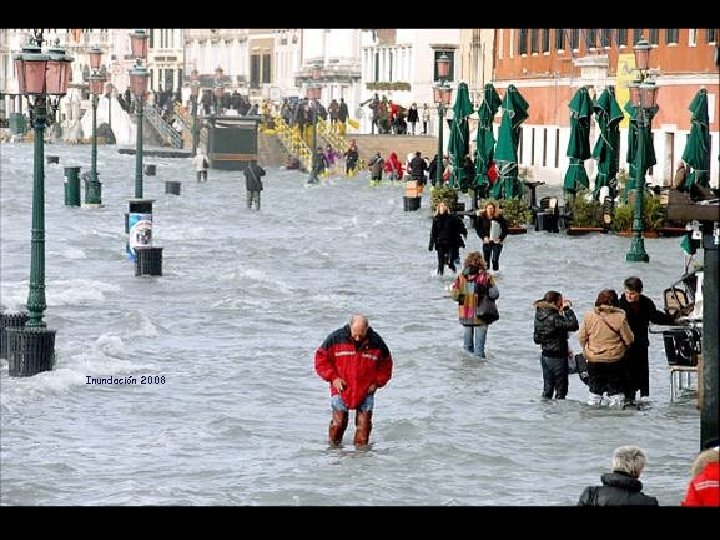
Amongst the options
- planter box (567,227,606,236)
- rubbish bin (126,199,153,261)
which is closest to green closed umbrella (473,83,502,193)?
planter box (567,227,606,236)

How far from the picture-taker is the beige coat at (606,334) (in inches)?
690

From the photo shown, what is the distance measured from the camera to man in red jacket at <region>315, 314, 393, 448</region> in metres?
15.9

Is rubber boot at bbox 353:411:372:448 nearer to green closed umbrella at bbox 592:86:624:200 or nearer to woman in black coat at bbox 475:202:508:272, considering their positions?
woman in black coat at bbox 475:202:508:272

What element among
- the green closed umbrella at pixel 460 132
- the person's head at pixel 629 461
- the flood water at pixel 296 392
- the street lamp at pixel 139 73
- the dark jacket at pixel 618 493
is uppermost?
the street lamp at pixel 139 73

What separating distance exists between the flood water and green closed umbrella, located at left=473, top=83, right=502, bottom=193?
3291mm

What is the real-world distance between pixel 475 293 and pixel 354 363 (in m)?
5.25

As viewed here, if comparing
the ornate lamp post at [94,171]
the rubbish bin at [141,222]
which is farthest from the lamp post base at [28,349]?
the ornate lamp post at [94,171]

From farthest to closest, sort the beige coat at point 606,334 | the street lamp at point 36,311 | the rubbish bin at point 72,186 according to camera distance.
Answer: the rubbish bin at point 72,186 < the street lamp at point 36,311 < the beige coat at point 606,334

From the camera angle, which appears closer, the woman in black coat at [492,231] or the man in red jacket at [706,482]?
the man in red jacket at [706,482]

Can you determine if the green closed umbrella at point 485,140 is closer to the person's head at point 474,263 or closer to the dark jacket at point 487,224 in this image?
the dark jacket at point 487,224

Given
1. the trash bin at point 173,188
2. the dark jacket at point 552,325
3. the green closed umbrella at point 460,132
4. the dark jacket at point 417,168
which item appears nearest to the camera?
the dark jacket at point 552,325

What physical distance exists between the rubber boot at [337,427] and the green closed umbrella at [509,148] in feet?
78.0
